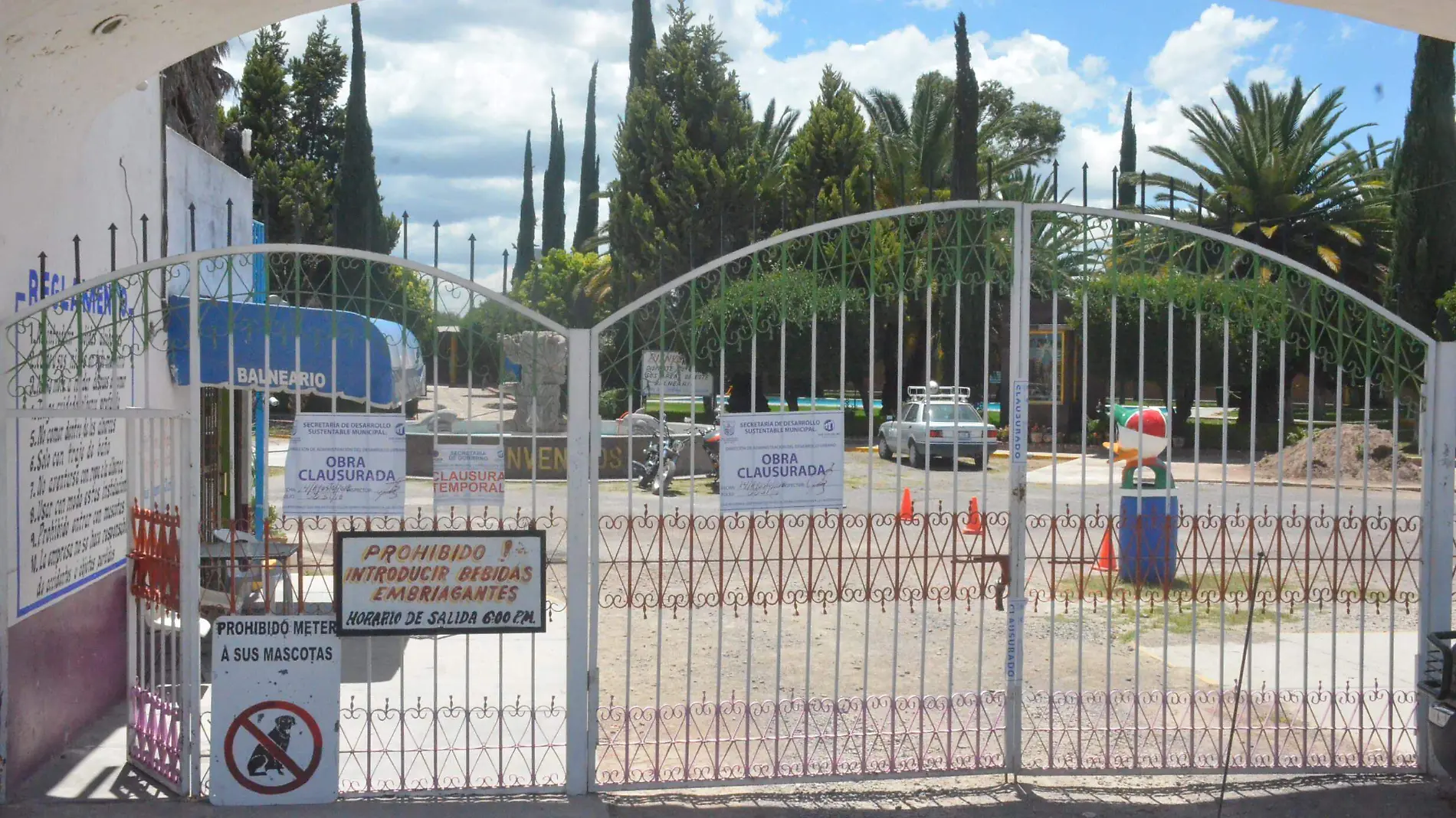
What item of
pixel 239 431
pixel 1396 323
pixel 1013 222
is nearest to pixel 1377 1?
pixel 1396 323

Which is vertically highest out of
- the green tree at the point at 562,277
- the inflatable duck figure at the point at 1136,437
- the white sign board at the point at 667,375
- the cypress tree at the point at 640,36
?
the cypress tree at the point at 640,36

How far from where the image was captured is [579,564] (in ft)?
18.3

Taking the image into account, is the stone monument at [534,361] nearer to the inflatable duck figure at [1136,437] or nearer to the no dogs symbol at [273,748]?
the no dogs symbol at [273,748]

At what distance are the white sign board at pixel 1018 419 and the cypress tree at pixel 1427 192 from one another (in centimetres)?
2123

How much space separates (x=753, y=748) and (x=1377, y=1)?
495 cm

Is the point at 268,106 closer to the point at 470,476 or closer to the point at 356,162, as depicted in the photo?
the point at 356,162

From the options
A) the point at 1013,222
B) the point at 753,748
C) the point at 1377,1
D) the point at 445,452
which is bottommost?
the point at 753,748

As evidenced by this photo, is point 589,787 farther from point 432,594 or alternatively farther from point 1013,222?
point 1013,222

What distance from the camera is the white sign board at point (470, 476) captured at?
550 cm

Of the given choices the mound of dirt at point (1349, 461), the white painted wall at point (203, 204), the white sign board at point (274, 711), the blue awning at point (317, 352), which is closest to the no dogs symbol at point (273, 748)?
the white sign board at point (274, 711)

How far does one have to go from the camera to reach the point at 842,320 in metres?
5.77

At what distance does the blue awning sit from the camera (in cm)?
555

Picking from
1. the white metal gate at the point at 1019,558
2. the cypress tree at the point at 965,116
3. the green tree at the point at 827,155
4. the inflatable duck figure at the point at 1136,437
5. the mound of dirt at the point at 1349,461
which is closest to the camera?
the white metal gate at the point at 1019,558

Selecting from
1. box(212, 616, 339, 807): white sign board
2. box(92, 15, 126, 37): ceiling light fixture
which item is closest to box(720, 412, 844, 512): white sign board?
box(212, 616, 339, 807): white sign board
